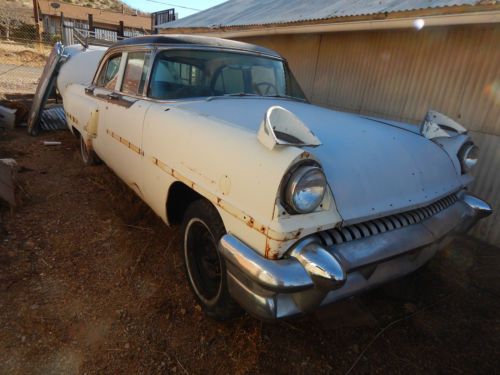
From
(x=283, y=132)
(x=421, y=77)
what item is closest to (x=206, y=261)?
(x=283, y=132)

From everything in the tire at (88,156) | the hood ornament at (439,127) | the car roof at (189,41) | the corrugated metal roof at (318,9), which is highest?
the corrugated metal roof at (318,9)

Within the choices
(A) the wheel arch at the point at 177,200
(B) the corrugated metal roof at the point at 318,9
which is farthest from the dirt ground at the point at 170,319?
(B) the corrugated metal roof at the point at 318,9

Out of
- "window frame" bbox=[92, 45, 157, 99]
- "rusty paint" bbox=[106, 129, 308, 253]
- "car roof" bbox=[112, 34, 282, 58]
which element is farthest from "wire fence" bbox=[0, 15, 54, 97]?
"rusty paint" bbox=[106, 129, 308, 253]

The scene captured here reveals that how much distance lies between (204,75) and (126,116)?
79 centimetres

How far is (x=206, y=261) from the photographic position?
226cm

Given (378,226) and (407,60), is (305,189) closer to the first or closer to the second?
(378,226)

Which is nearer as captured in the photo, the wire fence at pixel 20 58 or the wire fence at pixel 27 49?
the wire fence at pixel 27 49

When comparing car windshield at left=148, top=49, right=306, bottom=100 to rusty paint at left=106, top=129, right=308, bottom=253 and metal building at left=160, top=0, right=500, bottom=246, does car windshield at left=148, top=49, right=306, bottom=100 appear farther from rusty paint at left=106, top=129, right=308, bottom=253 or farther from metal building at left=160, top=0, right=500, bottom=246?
metal building at left=160, top=0, right=500, bottom=246

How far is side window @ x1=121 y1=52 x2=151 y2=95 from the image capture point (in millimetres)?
2920

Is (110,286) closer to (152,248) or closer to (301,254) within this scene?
(152,248)

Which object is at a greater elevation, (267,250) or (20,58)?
(20,58)

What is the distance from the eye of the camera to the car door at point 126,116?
9.18 ft

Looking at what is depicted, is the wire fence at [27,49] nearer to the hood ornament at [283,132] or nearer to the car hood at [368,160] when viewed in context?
the car hood at [368,160]

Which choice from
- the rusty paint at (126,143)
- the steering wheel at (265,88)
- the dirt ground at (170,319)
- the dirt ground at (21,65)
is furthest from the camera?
the dirt ground at (21,65)
